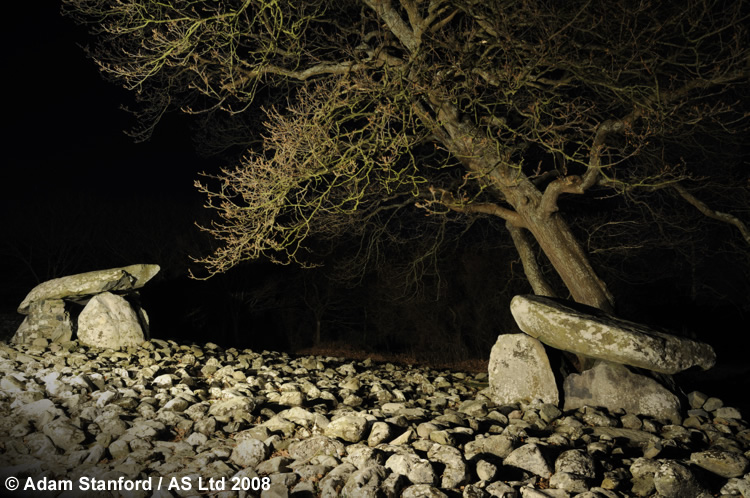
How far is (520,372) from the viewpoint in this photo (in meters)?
7.54

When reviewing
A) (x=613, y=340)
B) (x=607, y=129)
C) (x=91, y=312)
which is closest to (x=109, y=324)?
(x=91, y=312)

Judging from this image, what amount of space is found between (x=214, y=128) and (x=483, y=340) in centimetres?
1252

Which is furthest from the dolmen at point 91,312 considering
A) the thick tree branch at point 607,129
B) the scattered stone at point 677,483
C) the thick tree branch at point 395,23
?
the scattered stone at point 677,483

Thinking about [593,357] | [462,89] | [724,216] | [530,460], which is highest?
[462,89]

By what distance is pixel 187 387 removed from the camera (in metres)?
7.27

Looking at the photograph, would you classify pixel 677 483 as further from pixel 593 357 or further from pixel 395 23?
pixel 395 23

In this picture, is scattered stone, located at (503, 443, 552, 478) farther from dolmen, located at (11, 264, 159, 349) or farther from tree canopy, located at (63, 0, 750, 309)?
dolmen, located at (11, 264, 159, 349)

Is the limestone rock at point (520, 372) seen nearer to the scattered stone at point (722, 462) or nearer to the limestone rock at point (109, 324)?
the scattered stone at point (722, 462)

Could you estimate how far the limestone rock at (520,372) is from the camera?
7387 mm

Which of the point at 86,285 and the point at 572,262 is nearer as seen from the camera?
the point at 572,262

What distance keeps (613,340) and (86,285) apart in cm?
884

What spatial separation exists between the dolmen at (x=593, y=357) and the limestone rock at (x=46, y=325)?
734 centimetres

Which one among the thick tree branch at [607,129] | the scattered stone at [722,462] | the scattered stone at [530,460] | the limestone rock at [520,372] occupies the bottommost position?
the scattered stone at [722,462]

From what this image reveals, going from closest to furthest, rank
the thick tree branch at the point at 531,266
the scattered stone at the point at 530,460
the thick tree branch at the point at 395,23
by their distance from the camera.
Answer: the scattered stone at the point at 530,460 → the thick tree branch at the point at 395,23 → the thick tree branch at the point at 531,266
